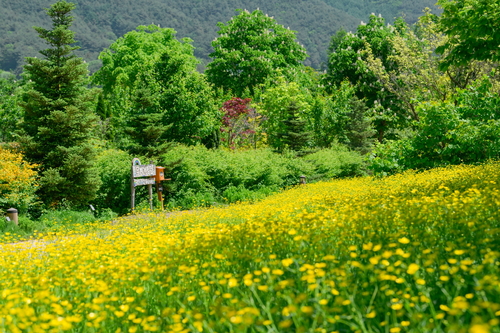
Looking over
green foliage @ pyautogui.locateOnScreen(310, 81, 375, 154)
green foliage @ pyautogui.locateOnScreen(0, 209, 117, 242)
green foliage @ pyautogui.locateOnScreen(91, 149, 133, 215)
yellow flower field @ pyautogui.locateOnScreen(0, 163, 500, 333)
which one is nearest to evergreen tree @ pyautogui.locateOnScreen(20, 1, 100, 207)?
green foliage @ pyautogui.locateOnScreen(91, 149, 133, 215)

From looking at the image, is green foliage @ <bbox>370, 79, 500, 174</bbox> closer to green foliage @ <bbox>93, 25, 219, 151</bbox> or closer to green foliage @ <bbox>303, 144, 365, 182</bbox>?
green foliage @ <bbox>303, 144, 365, 182</bbox>

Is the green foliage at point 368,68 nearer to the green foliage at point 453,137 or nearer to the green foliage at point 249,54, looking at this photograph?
the green foliage at point 249,54

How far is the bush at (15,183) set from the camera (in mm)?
12523

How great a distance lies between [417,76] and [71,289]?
857 inches

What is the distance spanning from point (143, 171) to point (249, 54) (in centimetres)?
2166

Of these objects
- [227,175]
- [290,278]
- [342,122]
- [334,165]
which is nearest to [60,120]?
[227,175]

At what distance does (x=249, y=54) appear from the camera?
1281 inches

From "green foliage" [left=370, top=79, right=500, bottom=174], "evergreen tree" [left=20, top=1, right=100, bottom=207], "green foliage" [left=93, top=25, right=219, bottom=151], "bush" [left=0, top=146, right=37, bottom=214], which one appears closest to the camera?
"bush" [left=0, top=146, right=37, bottom=214]

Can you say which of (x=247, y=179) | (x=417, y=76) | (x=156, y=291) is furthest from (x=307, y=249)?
(x=417, y=76)

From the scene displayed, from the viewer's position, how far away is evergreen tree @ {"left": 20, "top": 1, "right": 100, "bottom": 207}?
568 inches

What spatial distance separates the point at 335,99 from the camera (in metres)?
27.6

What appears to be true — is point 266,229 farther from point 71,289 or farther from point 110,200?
point 110,200

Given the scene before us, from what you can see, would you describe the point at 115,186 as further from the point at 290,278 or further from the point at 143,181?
the point at 290,278

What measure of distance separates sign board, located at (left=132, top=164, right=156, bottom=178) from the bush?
132 inches
